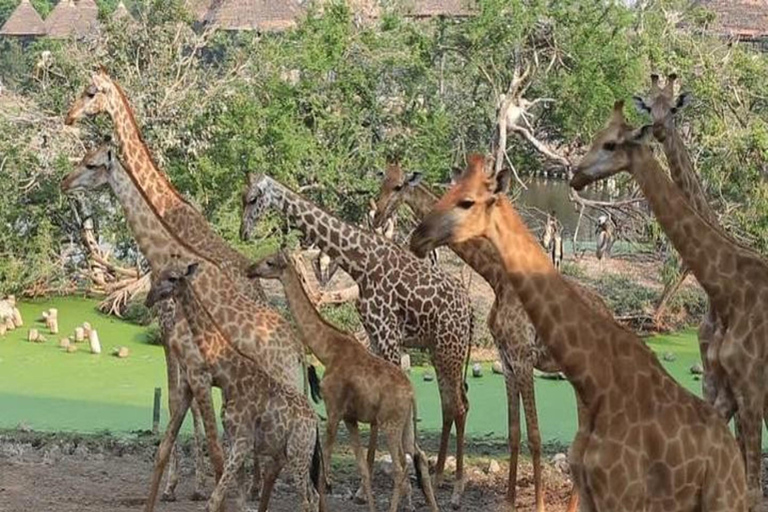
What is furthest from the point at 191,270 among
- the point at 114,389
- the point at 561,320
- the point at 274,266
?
the point at 114,389

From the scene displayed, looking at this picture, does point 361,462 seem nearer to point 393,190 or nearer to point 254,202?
point 254,202

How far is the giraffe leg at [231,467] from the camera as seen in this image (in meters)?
7.18

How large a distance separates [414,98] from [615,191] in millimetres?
8848

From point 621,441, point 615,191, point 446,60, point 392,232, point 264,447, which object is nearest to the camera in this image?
point 621,441

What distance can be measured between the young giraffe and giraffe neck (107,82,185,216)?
127 centimetres

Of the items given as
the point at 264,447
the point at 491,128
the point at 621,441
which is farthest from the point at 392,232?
the point at 621,441

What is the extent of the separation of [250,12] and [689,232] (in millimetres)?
31029

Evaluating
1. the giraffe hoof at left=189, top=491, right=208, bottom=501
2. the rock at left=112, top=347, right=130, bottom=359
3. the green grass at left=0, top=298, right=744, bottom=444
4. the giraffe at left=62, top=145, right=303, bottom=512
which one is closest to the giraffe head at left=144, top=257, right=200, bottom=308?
the giraffe at left=62, top=145, right=303, bottom=512

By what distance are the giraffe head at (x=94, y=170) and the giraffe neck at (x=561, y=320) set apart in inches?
168

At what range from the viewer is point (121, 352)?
14.9 meters

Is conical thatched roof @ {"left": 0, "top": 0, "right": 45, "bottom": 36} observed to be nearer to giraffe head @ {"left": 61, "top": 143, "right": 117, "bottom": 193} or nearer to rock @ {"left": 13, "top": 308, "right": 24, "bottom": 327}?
rock @ {"left": 13, "top": 308, "right": 24, "bottom": 327}

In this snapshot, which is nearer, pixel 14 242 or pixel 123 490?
pixel 123 490

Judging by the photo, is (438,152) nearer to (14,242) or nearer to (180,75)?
(180,75)

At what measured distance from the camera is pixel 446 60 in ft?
63.6
